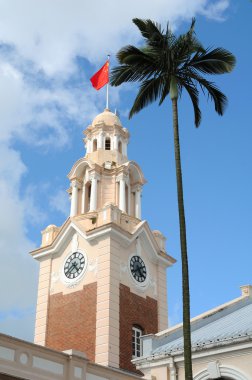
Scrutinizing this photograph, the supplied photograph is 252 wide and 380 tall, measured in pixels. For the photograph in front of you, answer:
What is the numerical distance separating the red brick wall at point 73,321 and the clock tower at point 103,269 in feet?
0.20

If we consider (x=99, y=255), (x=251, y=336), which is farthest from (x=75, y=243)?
(x=251, y=336)

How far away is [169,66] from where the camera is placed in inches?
840

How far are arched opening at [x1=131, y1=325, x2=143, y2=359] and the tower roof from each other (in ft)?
55.4

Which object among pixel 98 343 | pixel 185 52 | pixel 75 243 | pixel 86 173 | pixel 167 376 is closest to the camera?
pixel 185 52

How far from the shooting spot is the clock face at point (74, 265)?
39.5 m

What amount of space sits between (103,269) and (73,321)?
3.69m

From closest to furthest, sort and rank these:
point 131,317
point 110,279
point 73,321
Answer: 1. point 110,279
2. point 73,321
3. point 131,317

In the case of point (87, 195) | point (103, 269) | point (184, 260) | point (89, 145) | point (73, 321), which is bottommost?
point (184, 260)

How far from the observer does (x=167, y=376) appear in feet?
83.4

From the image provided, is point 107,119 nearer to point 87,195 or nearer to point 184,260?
point 87,195

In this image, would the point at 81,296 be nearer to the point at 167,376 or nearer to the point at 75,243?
the point at 75,243

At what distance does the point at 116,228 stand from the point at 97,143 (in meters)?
9.89

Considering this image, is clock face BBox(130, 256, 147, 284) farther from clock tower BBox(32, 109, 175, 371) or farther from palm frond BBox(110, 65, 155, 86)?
palm frond BBox(110, 65, 155, 86)

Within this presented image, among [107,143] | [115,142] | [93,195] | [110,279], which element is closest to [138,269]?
[110,279]
